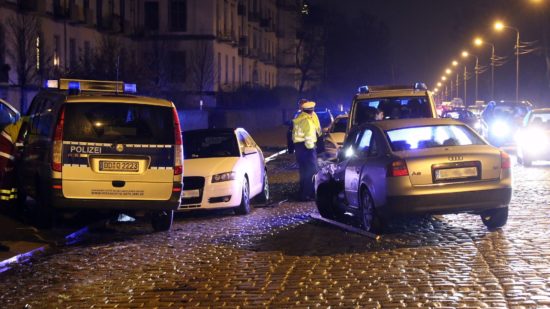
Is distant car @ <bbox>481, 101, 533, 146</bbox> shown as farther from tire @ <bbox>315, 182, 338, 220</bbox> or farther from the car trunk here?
the car trunk

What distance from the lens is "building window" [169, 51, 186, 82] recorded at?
193 ft

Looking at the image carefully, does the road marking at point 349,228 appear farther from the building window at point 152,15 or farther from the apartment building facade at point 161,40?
the building window at point 152,15

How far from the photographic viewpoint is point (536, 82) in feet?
330

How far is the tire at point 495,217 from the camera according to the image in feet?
40.9

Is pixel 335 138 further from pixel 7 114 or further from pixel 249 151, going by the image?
pixel 7 114

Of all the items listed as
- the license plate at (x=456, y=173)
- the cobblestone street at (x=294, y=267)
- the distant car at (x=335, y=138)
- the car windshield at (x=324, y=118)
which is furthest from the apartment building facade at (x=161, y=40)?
the license plate at (x=456, y=173)

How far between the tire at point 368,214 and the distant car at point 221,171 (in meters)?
2.99

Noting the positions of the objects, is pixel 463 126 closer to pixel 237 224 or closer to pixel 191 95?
pixel 237 224

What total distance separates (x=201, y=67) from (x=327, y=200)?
44463 mm

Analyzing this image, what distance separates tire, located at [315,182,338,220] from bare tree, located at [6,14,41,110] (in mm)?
24420

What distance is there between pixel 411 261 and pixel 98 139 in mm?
4689

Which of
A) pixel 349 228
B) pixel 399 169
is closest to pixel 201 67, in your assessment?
pixel 349 228

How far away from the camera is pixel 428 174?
1166 centimetres

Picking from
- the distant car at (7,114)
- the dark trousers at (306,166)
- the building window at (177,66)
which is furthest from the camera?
the building window at (177,66)
